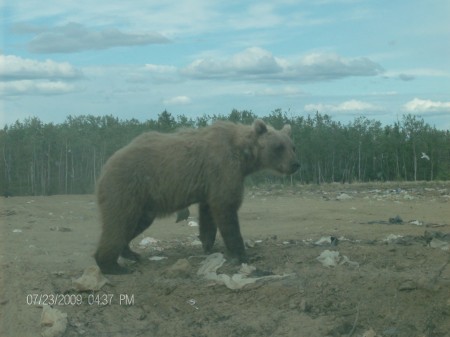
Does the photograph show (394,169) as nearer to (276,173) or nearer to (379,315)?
(276,173)

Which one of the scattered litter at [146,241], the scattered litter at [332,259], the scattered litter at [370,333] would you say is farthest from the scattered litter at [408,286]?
the scattered litter at [146,241]

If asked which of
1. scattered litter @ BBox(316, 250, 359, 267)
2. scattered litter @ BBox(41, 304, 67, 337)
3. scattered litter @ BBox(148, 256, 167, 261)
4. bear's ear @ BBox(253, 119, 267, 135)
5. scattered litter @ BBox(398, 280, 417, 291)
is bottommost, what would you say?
scattered litter @ BBox(41, 304, 67, 337)

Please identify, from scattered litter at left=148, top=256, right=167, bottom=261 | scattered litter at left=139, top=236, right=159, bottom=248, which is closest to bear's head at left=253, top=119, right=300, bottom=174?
scattered litter at left=148, top=256, right=167, bottom=261

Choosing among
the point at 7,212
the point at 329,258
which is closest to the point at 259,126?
the point at 329,258

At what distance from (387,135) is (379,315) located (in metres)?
37.0

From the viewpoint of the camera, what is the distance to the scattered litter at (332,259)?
783 centimetres

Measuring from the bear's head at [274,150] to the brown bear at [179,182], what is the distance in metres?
0.02

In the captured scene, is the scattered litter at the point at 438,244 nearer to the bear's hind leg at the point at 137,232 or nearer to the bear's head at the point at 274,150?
the bear's head at the point at 274,150

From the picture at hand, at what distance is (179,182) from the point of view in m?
8.89

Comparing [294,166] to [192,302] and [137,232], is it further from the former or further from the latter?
[192,302]

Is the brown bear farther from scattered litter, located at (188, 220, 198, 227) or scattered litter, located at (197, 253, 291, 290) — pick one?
scattered litter, located at (188, 220, 198, 227)

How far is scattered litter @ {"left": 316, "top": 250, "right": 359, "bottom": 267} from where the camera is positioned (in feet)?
25.7

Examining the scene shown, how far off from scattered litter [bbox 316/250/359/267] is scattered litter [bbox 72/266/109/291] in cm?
244

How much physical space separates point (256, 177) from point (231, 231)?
28.2ft
